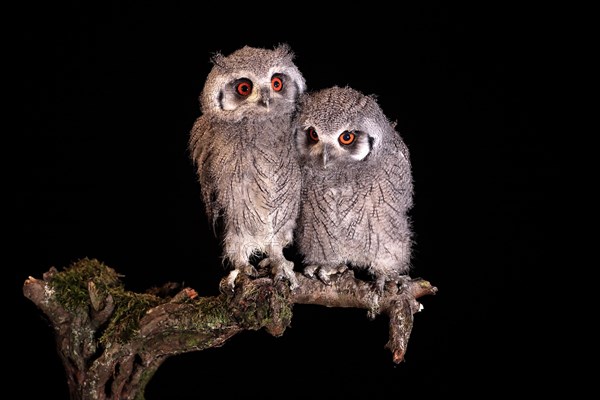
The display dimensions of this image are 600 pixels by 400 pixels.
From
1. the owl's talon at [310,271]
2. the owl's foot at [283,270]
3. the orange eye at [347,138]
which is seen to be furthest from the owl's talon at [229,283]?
the orange eye at [347,138]

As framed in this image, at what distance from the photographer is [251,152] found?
8.30ft

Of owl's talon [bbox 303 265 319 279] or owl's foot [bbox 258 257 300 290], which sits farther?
owl's talon [bbox 303 265 319 279]

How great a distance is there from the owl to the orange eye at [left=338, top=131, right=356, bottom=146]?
7.0 inches

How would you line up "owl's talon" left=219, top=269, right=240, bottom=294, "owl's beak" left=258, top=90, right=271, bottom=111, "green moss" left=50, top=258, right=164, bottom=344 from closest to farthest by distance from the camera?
"owl's beak" left=258, top=90, right=271, bottom=111 → "owl's talon" left=219, top=269, right=240, bottom=294 → "green moss" left=50, top=258, right=164, bottom=344

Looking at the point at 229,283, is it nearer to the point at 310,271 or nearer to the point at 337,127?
the point at 310,271

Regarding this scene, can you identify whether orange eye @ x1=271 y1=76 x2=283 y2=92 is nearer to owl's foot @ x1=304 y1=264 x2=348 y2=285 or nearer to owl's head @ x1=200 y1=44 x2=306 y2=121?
owl's head @ x1=200 y1=44 x2=306 y2=121

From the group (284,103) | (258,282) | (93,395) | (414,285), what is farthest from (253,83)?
(93,395)

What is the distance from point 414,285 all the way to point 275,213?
1.88 ft

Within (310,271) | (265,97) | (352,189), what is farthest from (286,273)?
(265,97)

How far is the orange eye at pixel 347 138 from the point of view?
8.08ft

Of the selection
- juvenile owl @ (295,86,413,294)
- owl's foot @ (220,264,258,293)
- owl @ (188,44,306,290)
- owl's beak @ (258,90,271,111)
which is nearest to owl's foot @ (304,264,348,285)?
juvenile owl @ (295,86,413,294)

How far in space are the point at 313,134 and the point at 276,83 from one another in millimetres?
208

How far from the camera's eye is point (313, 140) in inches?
99.0

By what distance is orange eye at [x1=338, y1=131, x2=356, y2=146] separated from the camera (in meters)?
2.46
